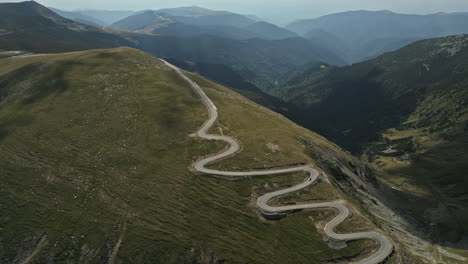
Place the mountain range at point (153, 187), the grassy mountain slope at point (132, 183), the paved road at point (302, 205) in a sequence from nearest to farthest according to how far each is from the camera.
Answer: the grassy mountain slope at point (132, 183), the mountain range at point (153, 187), the paved road at point (302, 205)

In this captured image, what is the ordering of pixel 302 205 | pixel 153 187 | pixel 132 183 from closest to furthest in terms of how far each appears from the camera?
pixel 302 205 → pixel 153 187 → pixel 132 183

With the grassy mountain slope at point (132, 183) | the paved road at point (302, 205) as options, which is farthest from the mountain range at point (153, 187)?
Answer: the paved road at point (302, 205)

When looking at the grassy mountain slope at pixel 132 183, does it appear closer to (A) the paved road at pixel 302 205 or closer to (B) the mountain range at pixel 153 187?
(B) the mountain range at pixel 153 187

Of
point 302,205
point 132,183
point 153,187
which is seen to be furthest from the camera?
point 132,183

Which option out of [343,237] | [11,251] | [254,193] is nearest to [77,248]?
[11,251]

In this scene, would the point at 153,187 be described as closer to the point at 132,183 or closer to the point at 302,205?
the point at 132,183

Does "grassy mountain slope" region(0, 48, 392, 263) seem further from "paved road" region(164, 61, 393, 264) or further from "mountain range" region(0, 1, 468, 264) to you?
"paved road" region(164, 61, 393, 264)

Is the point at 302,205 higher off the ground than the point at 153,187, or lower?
lower

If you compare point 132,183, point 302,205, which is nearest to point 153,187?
point 132,183

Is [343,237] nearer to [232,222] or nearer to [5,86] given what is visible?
[232,222]
